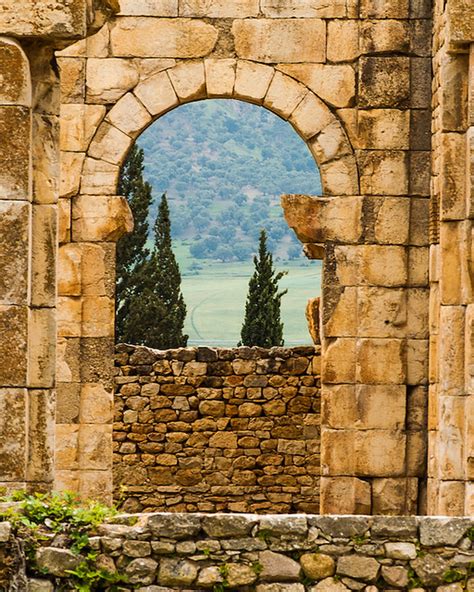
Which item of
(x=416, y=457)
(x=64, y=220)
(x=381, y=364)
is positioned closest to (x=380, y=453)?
(x=416, y=457)

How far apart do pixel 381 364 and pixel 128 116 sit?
2.93 metres

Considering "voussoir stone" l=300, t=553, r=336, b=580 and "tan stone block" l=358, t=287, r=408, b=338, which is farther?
"tan stone block" l=358, t=287, r=408, b=338

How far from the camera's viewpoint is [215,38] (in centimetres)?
1487

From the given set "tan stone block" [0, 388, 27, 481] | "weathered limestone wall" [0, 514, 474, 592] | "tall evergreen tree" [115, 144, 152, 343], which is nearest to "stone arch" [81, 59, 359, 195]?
"tan stone block" [0, 388, 27, 481]

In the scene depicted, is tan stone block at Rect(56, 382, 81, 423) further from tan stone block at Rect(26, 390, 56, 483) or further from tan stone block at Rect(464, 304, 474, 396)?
tan stone block at Rect(26, 390, 56, 483)

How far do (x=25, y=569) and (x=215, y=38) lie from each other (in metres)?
6.84

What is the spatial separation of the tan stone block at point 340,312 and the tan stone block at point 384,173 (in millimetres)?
849

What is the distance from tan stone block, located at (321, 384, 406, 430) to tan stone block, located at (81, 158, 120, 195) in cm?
250

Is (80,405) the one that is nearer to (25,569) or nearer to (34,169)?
(34,169)

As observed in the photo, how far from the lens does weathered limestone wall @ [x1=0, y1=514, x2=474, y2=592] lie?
916cm

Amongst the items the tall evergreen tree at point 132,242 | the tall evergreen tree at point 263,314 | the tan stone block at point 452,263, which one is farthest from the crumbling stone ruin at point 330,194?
the tall evergreen tree at point 132,242

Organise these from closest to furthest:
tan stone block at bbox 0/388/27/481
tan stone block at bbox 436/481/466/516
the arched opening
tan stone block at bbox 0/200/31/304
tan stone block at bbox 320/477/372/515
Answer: tan stone block at bbox 0/388/27/481
tan stone block at bbox 0/200/31/304
tan stone block at bbox 436/481/466/516
tan stone block at bbox 320/477/372/515
the arched opening

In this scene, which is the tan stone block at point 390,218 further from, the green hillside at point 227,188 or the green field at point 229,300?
the green hillside at point 227,188

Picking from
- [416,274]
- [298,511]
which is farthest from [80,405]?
[298,511]
